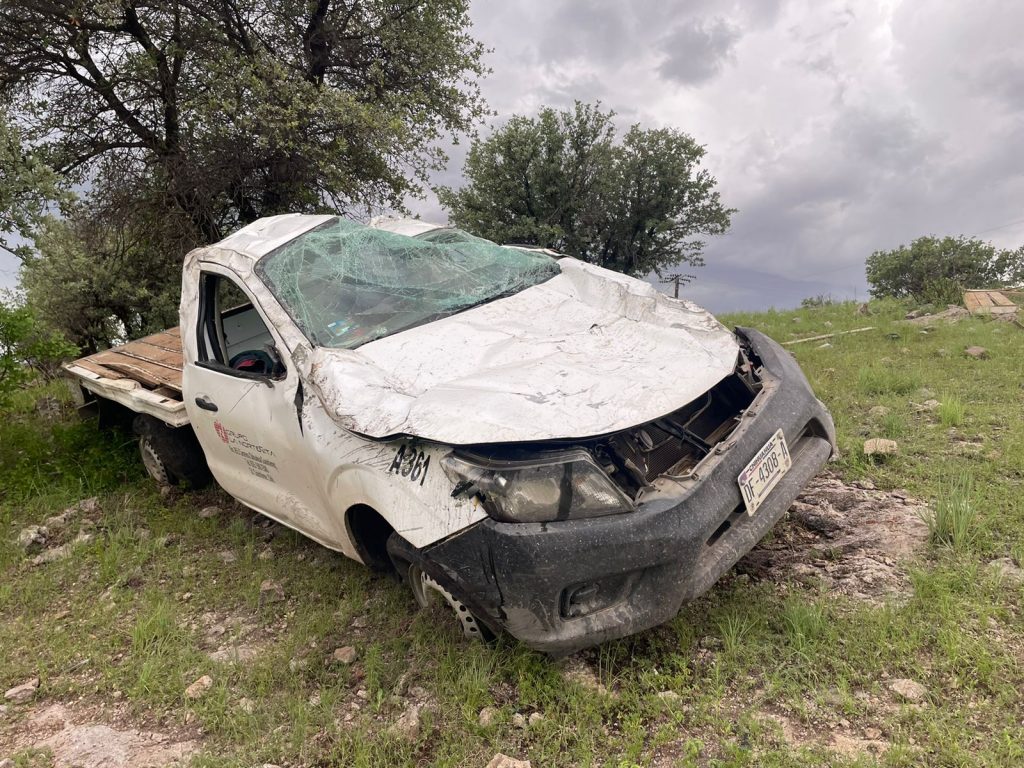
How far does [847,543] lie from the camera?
300 cm

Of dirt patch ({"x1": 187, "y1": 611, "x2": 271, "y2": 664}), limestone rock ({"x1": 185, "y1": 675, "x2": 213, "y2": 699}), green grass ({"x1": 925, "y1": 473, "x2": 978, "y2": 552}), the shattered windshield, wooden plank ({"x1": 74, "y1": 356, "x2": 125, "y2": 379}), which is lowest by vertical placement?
dirt patch ({"x1": 187, "y1": 611, "x2": 271, "y2": 664})

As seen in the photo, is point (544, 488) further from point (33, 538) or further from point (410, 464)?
point (33, 538)

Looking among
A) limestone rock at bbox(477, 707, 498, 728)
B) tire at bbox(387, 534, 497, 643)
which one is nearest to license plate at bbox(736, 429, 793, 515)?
tire at bbox(387, 534, 497, 643)

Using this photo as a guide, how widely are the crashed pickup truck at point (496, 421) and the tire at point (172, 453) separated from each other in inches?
27.0

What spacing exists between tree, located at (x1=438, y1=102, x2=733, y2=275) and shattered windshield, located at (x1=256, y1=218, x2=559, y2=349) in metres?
16.0

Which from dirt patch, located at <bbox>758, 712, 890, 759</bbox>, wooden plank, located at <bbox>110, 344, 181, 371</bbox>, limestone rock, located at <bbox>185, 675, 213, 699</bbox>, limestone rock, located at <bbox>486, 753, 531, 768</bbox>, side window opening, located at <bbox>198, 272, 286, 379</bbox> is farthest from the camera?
wooden plank, located at <bbox>110, 344, 181, 371</bbox>

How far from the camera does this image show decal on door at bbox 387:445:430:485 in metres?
2.20

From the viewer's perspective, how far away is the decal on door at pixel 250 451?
3.04 m

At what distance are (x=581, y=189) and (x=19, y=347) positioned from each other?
18.0 m

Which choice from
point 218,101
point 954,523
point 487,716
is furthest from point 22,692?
point 218,101

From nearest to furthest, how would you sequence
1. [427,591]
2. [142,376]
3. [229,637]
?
[427,591] < [229,637] < [142,376]

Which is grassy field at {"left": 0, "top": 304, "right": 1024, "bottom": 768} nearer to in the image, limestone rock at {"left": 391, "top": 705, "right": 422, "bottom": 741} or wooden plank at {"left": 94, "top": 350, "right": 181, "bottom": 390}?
limestone rock at {"left": 391, "top": 705, "right": 422, "bottom": 741}

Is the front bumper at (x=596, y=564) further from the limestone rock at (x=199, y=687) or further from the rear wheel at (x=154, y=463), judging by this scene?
the rear wheel at (x=154, y=463)

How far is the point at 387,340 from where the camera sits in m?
2.82
